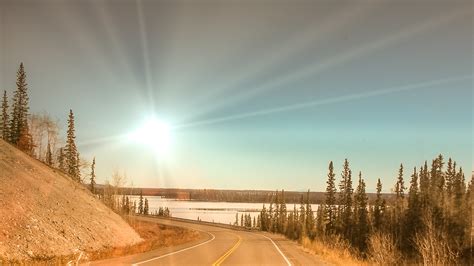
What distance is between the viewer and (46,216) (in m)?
29.1

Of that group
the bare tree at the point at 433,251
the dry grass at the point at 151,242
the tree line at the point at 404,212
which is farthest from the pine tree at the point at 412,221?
the bare tree at the point at 433,251

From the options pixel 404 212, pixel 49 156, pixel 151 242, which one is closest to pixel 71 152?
pixel 49 156

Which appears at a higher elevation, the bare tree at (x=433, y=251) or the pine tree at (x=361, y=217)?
the bare tree at (x=433, y=251)

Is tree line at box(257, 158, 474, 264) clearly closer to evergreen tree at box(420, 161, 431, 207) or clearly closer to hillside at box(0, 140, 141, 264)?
evergreen tree at box(420, 161, 431, 207)

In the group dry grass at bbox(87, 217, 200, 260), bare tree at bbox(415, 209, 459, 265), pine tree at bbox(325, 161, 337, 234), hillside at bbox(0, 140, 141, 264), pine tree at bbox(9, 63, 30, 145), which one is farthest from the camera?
pine tree at bbox(325, 161, 337, 234)

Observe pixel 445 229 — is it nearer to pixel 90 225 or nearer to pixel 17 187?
pixel 90 225

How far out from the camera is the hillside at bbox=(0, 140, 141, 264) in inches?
965

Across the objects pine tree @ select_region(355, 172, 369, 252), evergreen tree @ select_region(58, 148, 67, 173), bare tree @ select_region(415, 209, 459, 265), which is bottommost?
pine tree @ select_region(355, 172, 369, 252)

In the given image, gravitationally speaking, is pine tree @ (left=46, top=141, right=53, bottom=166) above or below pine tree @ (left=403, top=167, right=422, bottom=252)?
above

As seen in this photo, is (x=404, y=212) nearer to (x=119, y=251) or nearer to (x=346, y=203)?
(x=346, y=203)

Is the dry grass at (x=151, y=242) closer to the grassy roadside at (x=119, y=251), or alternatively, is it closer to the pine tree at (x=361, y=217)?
the grassy roadside at (x=119, y=251)

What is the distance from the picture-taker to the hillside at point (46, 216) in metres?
24.5

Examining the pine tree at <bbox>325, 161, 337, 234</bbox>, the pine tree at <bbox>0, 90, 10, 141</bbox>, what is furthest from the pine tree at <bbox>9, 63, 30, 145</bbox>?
the pine tree at <bbox>325, 161, 337, 234</bbox>

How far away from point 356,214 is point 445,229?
60.7 ft
